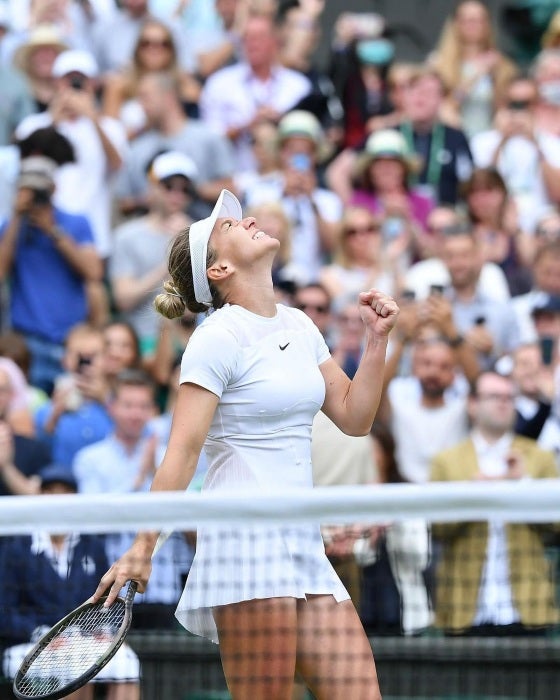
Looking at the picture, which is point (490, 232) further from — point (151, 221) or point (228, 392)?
point (228, 392)

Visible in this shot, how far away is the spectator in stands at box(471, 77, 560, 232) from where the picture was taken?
968 cm

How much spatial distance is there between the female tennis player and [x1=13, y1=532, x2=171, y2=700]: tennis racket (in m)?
0.07

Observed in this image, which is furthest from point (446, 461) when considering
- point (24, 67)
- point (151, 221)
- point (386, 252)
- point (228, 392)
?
point (24, 67)

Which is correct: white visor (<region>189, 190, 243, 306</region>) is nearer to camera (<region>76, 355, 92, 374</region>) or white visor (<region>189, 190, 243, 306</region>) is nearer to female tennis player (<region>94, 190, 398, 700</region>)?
female tennis player (<region>94, 190, 398, 700</region>)

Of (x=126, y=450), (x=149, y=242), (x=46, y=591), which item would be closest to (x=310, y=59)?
(x=149, y=242)

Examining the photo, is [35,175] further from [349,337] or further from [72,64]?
[349,337]

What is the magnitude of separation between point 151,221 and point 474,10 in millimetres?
3299

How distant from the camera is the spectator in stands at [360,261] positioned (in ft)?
28.8

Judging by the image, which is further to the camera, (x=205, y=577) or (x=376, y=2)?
(x=376, y=2)

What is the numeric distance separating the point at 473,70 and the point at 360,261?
2.43m

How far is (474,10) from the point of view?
10719mm

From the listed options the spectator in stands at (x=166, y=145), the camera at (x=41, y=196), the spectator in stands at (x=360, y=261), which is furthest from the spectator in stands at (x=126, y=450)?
the spectator in stands at (x=166, y=145)

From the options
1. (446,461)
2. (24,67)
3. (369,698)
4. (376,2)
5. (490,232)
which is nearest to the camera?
(369,698)

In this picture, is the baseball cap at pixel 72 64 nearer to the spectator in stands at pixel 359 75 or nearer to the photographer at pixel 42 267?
the photographer at pixel 42 267
